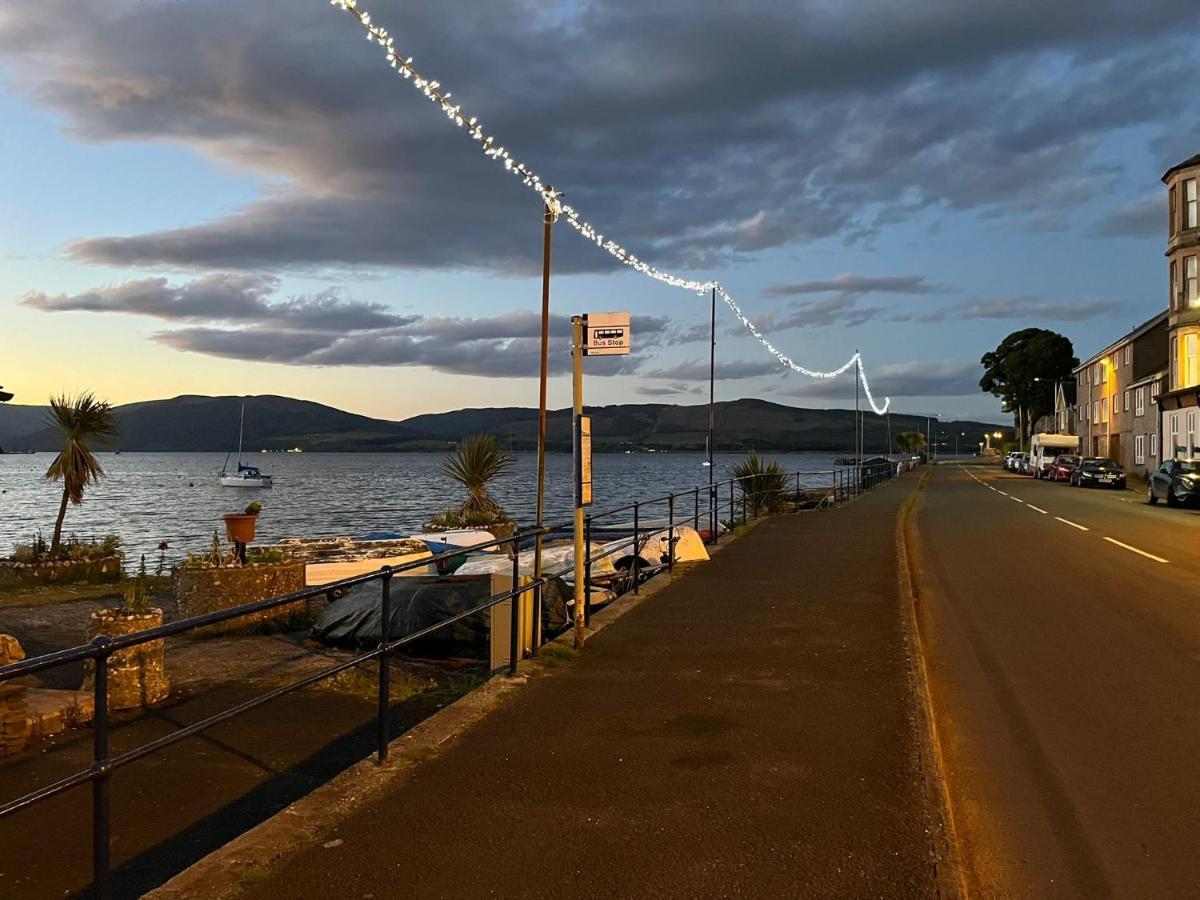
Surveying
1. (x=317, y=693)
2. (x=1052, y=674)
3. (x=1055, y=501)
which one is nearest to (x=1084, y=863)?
(x=1052, y=674)

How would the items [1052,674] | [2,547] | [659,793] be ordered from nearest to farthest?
[659,793]
[1052,674]
[2,547]

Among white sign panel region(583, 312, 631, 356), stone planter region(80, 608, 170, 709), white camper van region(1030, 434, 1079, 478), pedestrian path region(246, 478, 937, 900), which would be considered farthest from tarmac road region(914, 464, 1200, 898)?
white camper van region(1030, 434, 1079, 478)

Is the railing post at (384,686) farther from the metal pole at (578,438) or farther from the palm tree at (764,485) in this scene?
the palm tree at (764,485)

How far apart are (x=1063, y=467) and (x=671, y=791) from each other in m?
53.3

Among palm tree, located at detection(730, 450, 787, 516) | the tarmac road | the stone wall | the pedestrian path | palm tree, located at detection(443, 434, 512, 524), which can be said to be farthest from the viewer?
palm tree, located at detection(730, 450, 787, 516)

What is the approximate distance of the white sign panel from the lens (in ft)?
26.1

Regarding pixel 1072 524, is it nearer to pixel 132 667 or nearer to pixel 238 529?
pixel 238 529

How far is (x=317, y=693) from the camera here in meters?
8.58

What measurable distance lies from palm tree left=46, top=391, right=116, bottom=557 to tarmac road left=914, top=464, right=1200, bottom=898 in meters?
14.5

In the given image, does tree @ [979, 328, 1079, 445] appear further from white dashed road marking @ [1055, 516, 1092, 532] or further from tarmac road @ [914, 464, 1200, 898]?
tarmac road @ [914, 464, 1200, 898]

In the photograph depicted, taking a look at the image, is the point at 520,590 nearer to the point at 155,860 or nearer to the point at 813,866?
the point at 155,860

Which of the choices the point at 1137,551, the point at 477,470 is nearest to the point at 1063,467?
the point at 1137,551

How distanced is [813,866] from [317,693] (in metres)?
5.78

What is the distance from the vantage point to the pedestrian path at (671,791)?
3.73 meters
